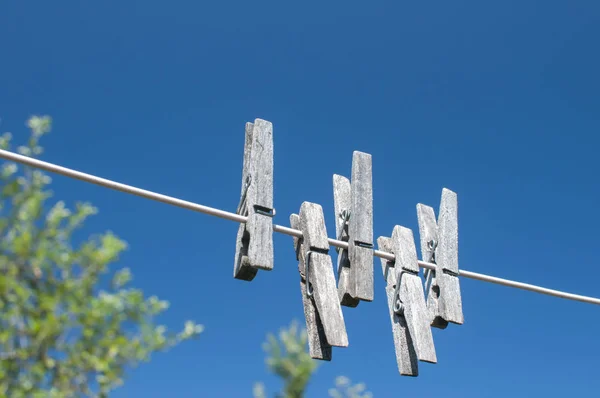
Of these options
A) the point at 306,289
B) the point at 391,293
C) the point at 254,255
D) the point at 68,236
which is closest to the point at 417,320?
the point at 391,293

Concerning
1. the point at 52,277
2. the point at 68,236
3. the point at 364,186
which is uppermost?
the point at 364,186

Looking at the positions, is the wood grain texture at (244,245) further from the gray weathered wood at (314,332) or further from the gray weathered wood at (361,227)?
the gray weathered wood at (361,227)

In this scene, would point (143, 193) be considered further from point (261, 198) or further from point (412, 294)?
point (412, 294)

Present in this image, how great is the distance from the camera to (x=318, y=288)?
2424 mm

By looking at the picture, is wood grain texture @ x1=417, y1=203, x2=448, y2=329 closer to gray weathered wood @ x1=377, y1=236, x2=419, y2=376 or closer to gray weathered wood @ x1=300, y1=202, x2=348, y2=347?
gray weathered wood @ x1=377, y1=236, x2=419, y2=376

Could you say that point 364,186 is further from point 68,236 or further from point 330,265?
point 68,236

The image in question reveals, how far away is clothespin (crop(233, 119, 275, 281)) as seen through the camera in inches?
94.2

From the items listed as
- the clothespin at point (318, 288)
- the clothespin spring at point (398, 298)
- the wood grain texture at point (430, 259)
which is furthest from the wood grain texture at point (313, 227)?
the wood grain texture at point (430, 259)

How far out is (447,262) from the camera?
2.84 m

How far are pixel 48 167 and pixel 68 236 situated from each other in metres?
0.40

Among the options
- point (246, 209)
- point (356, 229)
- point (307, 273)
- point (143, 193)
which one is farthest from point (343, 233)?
point (143, 193)

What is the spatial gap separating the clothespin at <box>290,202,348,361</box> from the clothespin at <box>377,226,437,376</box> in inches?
11.7

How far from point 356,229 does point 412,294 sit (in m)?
0.31

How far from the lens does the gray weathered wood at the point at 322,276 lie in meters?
2.34
